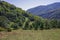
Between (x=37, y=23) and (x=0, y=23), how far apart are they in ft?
79.6

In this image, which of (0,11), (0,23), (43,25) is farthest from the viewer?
(0,11)

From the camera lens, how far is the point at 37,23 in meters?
80.4

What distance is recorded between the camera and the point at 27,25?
80.8 metres

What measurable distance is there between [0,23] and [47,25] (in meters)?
26.4

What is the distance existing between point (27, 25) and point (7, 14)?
3201 inches

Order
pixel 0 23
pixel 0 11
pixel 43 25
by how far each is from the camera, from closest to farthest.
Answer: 1. pixel 0 23
2. pixel 43 25
3. pixel 0 11

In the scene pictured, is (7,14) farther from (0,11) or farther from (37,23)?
(37,23)

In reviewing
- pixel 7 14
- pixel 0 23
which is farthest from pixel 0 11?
pixel 0 23

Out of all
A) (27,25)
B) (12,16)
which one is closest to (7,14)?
(12,16)

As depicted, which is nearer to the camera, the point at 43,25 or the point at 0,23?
the point at 0,23

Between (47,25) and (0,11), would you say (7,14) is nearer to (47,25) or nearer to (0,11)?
(0,11)

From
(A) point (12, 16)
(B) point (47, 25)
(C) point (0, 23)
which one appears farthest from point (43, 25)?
(A) point (12, 16)

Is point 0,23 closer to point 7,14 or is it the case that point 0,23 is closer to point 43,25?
point 43,25

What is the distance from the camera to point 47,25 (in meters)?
79.6
